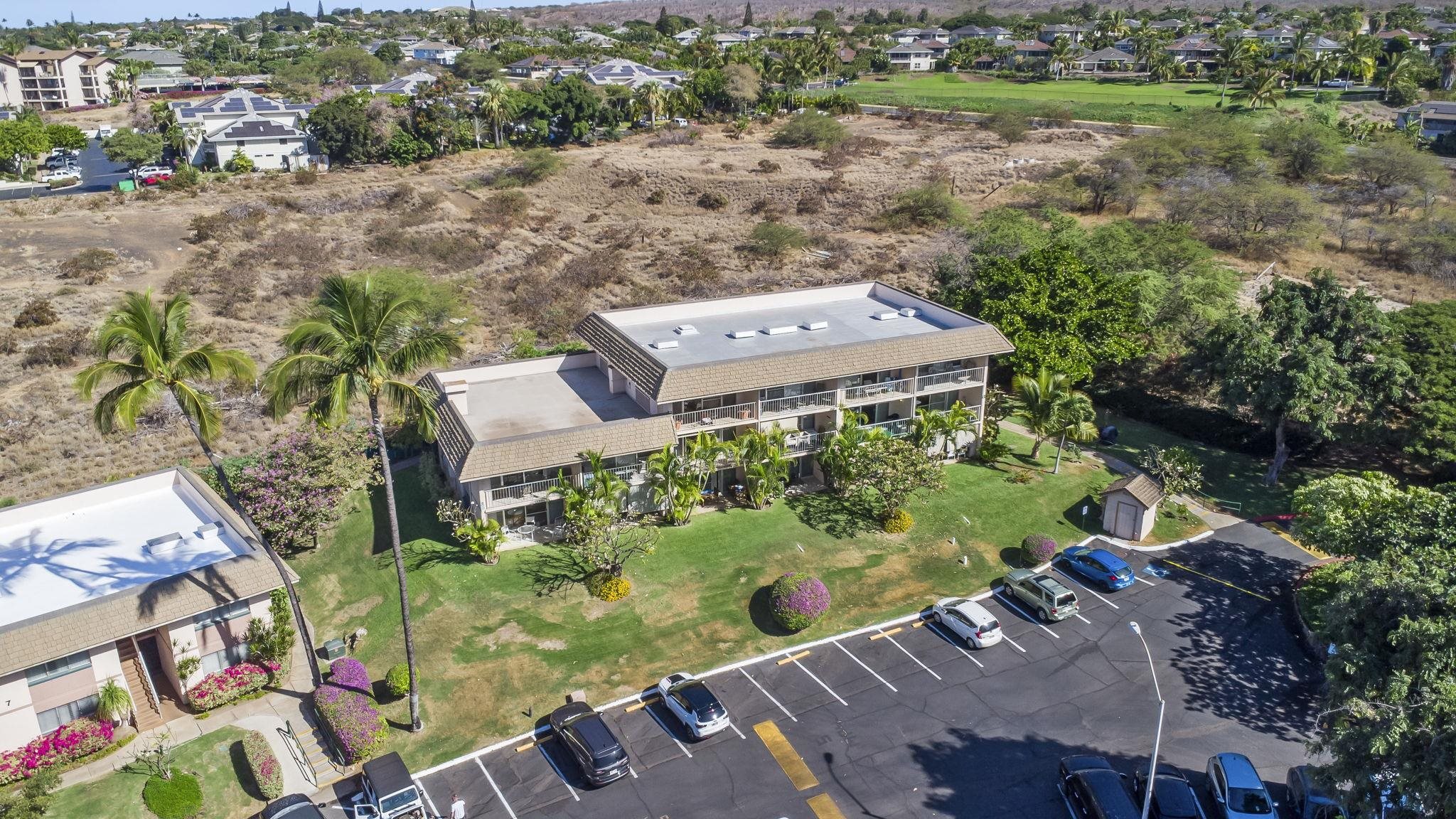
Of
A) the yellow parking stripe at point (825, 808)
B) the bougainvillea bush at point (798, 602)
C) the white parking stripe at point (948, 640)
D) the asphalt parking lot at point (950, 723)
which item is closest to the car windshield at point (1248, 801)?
the asphalt parking lot at point (950, 723)

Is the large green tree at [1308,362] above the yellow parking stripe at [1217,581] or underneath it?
above

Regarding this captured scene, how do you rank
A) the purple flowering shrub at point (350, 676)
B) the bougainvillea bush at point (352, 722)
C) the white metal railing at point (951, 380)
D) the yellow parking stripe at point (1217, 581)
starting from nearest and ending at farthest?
the bougainvillea bush at point (352, 722) → the purple flowering shrub at point (350, 676) → the yellow parking stripe at point (1217, 581) → the white metal railing at point (951, 380)

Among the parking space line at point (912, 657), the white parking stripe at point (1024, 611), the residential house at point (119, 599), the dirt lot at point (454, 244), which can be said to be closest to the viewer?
the residential house at point (119, 599)

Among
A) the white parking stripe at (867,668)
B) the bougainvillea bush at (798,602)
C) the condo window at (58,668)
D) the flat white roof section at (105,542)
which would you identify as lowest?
the white parking stripe at (867,668)

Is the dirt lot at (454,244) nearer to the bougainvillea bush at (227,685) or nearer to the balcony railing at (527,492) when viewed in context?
the balcony railing at (527,492)

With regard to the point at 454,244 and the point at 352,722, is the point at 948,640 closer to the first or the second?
the point at 352,722

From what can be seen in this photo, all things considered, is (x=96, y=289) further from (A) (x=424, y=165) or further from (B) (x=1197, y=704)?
(B) (x=1197, y=704)

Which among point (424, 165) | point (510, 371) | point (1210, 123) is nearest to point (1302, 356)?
point (510, 371)
